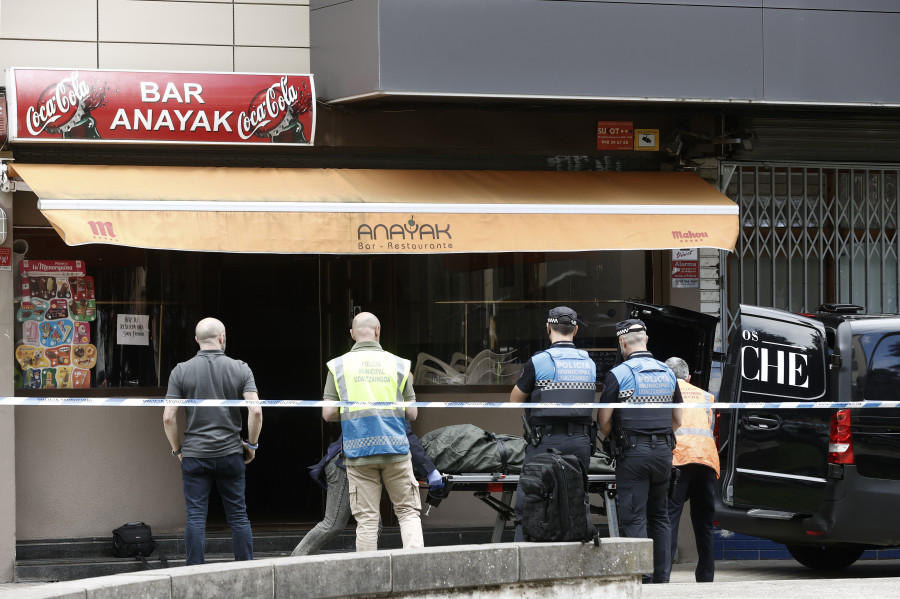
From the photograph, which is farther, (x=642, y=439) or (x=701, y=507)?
(x=701, y=507)

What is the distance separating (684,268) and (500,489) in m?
3.06

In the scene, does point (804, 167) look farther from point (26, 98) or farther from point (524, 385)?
point (26, 98)

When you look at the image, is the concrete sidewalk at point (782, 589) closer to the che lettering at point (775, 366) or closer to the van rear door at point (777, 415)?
the van rear door at point (777, 415)

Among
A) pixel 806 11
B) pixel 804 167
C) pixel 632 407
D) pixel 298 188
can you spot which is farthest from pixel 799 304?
pixel 298 188

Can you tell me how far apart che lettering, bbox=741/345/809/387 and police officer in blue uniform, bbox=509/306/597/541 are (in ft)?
4.36

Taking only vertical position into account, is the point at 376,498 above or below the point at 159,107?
below

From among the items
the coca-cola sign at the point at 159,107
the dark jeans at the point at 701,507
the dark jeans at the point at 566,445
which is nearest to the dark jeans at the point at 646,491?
the dark jeans at the point at 566,445

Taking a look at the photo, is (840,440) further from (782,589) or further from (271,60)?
(271,60)

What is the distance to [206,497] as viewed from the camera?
313 inches

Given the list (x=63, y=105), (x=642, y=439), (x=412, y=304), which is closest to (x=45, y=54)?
(x=63, y=105)

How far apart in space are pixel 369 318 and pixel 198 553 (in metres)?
1.73

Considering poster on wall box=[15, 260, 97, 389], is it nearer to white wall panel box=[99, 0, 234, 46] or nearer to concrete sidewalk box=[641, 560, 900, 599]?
white wall panel box=[99, 0, 234, 46]

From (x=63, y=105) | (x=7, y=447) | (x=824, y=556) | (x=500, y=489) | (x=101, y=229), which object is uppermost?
(x=63, y=105)

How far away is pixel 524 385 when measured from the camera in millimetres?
8047
